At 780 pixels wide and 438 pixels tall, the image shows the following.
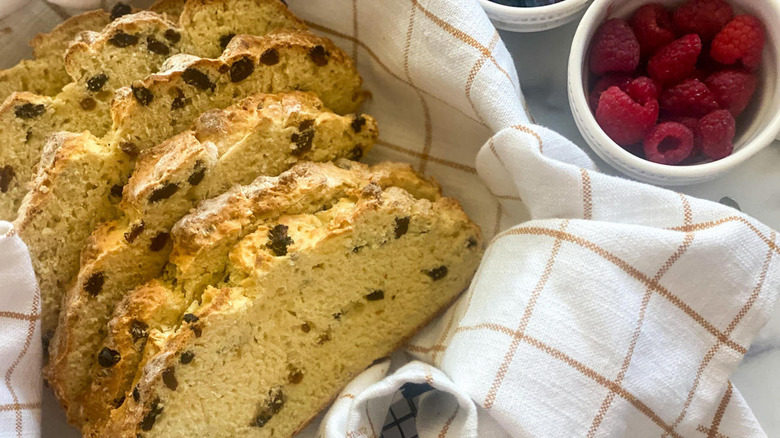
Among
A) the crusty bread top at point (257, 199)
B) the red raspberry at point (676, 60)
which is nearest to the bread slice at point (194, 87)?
the crusty bread top at point (257, 199)

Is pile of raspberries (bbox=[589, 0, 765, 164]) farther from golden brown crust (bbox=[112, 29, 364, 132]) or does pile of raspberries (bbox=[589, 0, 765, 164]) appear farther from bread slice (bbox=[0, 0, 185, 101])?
bread slice (bbox=[0, 0, 185, 101])

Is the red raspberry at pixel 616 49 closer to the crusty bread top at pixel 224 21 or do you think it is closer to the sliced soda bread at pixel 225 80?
the sliced soda bread at pixel 225 80

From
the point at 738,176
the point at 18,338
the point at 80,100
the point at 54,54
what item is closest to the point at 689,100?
the point at 738,176

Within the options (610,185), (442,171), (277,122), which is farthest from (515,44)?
(277,122)

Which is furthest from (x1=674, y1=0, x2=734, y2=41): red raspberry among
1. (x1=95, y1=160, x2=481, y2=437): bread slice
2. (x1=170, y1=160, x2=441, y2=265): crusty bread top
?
(x1=170, y1=160, x2=441, y2=265): crusty bread top

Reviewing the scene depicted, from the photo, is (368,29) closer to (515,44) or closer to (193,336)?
(515,44)

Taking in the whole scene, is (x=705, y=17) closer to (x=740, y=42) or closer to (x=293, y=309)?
(x=740, y=42)
